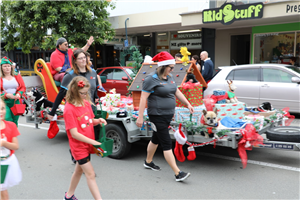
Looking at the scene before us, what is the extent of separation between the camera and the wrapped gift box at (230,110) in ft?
15.5

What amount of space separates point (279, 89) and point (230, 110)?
3881mm

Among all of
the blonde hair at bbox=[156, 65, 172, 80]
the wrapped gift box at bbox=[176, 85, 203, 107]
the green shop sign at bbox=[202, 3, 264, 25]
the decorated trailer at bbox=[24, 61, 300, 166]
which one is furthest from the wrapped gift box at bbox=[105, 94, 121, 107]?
the green shop sign at bbox=[202, 3, 264, 25]

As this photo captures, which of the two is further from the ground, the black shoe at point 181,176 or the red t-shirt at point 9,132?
the red t-shirt at point 9,132

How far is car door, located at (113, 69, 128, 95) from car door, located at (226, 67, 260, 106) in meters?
4.04

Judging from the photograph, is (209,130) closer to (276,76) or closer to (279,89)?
(279,89)

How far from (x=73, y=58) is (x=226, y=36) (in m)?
13.4

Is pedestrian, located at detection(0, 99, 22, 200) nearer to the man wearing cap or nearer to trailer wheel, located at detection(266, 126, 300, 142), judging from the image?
the man wearing cap

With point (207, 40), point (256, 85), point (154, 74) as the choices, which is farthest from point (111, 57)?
point (154, 74)

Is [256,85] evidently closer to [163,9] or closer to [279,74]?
[279,74]

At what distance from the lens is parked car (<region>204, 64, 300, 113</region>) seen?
7758 millimetres

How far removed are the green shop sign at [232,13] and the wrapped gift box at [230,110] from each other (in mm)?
8436

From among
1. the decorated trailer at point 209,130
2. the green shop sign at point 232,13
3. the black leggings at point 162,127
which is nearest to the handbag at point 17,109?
the decorated trailer at point 209,130

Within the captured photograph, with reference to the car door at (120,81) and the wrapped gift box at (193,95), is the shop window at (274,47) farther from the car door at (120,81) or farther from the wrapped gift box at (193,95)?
the wrapped gift box at (193,95)

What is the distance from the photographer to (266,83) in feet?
26.6
